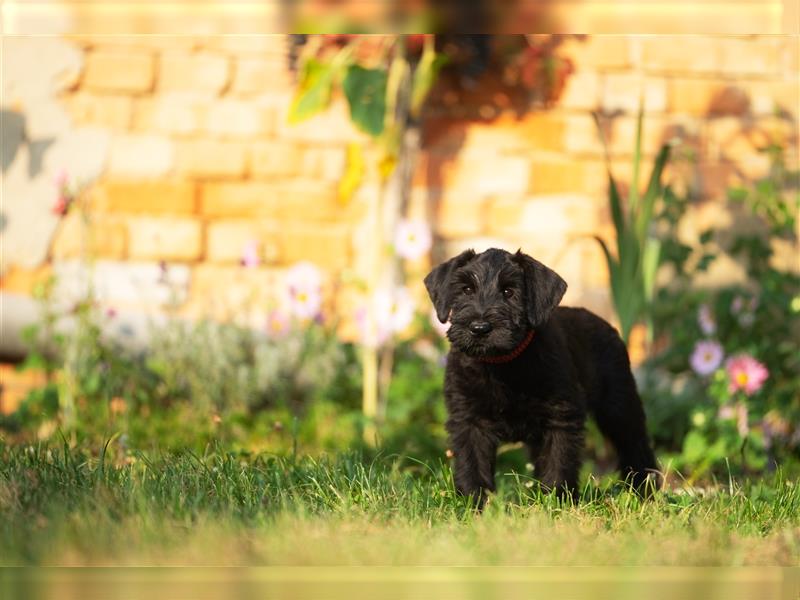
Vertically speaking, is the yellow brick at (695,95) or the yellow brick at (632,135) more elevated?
the yellow brick at (695,95)

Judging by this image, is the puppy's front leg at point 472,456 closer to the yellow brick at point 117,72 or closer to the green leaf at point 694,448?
the green leaf at point 694,448

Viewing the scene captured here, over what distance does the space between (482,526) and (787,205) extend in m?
3.86

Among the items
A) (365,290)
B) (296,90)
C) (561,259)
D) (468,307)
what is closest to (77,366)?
(365,290)

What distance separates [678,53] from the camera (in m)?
6.42

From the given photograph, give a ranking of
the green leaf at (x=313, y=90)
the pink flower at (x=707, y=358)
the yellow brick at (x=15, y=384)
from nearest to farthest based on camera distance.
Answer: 1. the pink flower at (x=707, y=358)
2. the green leaf at (x=313, y=90)
3. the yellow brick at (x=15, y=384)

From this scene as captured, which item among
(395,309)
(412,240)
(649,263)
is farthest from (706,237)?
(395,309)

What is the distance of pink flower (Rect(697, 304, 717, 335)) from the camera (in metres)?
5.59

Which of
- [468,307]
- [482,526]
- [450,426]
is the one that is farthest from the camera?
[450,426]

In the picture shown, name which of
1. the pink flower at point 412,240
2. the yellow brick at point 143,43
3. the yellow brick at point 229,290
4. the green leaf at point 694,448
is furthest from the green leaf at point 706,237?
the yellow brick at point 143,43

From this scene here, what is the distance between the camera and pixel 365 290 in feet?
19.7

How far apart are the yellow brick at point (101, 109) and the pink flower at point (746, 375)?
386 centimetres

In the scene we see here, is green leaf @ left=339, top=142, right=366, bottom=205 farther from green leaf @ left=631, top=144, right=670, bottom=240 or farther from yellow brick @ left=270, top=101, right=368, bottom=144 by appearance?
green leaf @ left=631, top=144, right=670, bottom=240

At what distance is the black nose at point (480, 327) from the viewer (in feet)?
10.6

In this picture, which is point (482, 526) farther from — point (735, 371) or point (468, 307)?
point (735, 371)
